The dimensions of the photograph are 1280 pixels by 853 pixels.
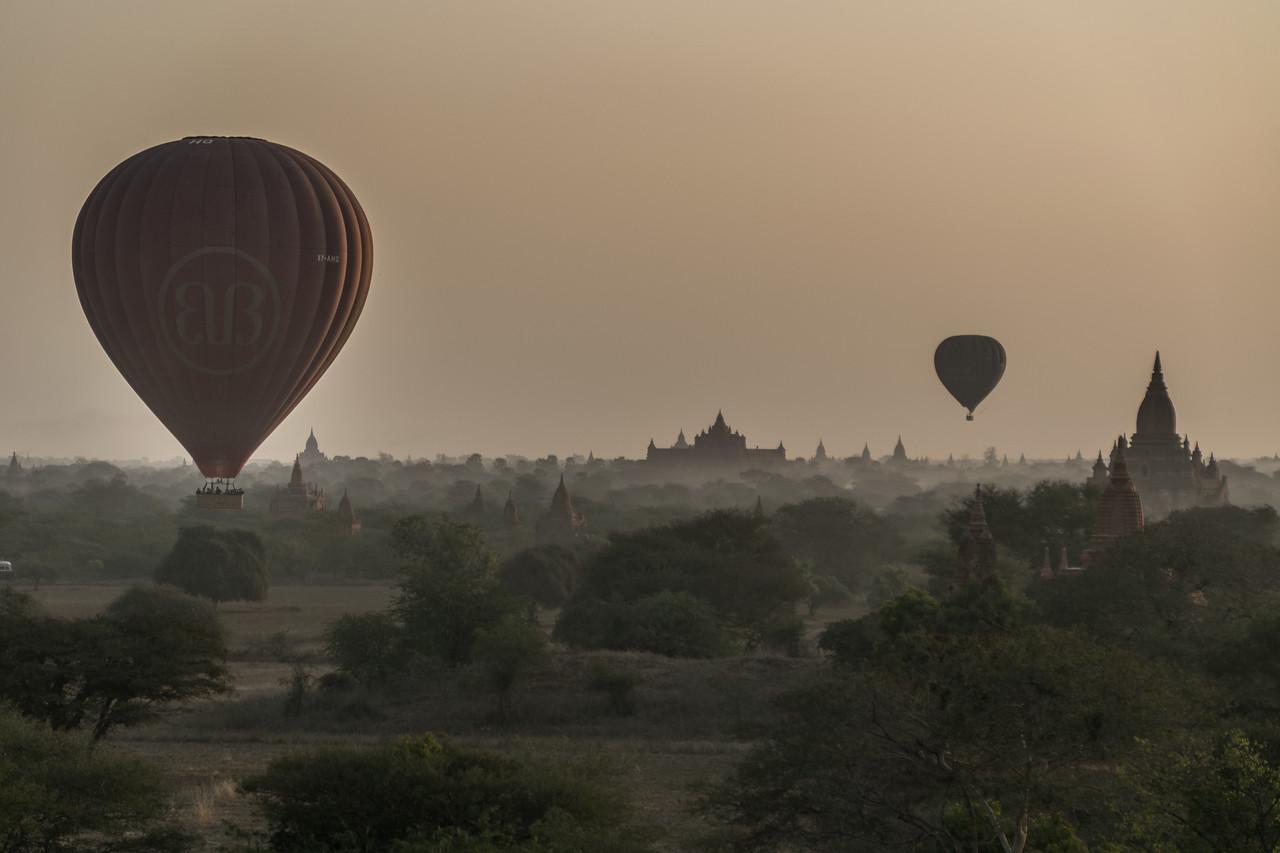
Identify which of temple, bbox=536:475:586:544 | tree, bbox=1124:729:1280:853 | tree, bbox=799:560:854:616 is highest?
temple, bbox=536:475:586:544

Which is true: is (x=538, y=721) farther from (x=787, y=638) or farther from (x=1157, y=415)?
(x=1157, y=415)

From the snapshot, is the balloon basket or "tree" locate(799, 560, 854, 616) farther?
Answer: "tree" locate(799, 560, 854, 616)

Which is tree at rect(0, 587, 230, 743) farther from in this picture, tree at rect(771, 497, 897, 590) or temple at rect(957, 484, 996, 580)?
tree at rect(771, 497, 897, 590)

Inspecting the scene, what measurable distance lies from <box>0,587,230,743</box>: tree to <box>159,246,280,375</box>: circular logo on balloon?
28.8 feet

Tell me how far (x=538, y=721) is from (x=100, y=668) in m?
11.1

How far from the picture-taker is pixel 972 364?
83125 mm

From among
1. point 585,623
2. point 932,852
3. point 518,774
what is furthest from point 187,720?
point 932,852

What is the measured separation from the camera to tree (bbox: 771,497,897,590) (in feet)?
310

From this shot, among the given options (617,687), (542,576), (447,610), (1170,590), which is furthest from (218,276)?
(542,576)

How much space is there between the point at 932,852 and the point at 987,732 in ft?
5.72

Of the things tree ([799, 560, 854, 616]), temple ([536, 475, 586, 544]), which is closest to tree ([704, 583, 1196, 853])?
tree ([799, 560, 854, 616])

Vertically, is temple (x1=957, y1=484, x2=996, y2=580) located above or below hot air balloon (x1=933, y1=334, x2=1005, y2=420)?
below

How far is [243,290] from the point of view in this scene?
44125 millimetres

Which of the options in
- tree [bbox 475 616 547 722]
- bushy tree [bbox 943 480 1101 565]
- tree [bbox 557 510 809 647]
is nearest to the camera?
tree [bbox 475 616 547 722]
